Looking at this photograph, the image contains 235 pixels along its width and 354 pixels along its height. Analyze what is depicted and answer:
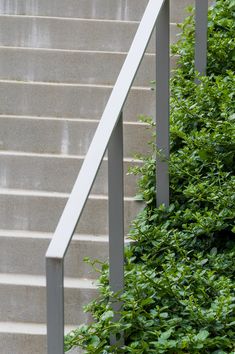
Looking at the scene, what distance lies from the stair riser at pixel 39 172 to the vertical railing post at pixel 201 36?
91 centimetres

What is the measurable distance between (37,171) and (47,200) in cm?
33

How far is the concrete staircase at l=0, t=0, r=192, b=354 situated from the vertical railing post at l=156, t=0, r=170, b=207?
79 mm

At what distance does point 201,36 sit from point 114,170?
1705 millimetres

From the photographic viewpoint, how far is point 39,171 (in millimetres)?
5992

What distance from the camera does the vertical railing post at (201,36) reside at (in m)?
5.89

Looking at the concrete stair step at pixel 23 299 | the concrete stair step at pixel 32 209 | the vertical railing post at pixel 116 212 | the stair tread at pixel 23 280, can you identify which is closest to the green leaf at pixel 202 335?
the vertical railing post at pixel 116 212

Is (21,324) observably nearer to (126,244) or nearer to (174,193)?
(126,244)

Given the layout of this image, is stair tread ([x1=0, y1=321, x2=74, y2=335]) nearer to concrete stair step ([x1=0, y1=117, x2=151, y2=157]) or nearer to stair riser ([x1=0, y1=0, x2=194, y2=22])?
concrete stair step ([x1=0, y1=117, x2=151, y2=157])

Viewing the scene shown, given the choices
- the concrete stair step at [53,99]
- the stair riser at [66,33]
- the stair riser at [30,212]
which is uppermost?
the stair riser at [66,33]

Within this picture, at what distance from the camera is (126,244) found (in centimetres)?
510

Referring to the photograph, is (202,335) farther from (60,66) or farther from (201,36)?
(60,66)

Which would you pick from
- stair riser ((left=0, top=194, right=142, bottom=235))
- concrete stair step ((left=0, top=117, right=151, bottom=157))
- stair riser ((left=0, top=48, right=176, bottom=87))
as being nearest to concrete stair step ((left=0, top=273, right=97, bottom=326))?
stair riser ((left=0, top=194, right=142, bottom=235))

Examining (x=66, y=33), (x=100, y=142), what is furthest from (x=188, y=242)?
(x=66, y=33)

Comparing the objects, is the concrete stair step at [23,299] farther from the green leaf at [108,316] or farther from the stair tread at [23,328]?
the green leaf at [108,316]
